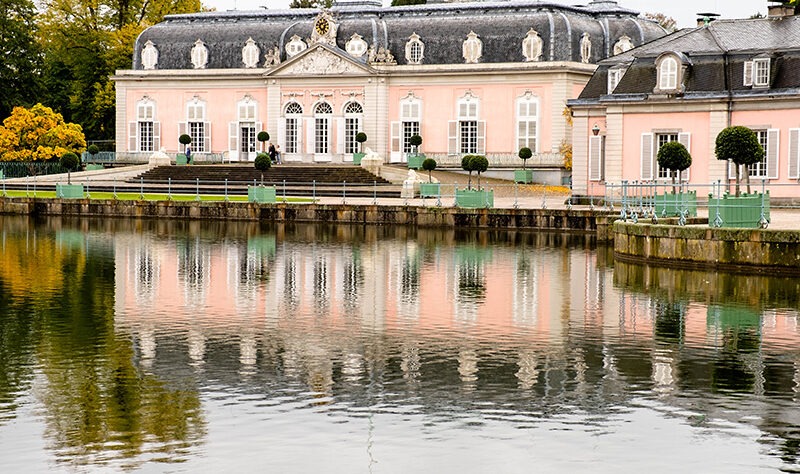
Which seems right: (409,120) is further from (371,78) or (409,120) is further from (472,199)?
(472,199)

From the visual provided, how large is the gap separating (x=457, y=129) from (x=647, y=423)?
51779 mm

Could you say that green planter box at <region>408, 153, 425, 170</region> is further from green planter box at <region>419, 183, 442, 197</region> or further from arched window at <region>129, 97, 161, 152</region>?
arched window at <region>129, 97, 161, 152</region>

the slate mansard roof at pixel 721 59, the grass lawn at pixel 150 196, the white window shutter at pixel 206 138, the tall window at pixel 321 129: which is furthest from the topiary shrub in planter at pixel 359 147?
the slate mansard roof at pixel 721 59

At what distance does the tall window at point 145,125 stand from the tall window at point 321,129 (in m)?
9.36

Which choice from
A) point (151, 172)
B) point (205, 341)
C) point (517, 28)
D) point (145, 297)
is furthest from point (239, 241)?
point (517, 28)

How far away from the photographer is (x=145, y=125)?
72.0 metres

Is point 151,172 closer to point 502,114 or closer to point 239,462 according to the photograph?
point 502,114

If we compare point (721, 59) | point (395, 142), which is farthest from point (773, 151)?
point (395, 142)

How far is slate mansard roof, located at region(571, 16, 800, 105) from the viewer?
42.8m

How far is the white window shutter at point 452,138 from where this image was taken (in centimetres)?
6575

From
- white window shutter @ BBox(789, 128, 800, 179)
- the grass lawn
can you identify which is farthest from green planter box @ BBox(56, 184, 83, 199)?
white window shutter @ BBox(789, 128, 800, 179)

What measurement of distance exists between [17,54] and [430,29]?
2548cm

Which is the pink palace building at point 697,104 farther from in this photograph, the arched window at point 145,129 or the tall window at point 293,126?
the arched window at point 145,129

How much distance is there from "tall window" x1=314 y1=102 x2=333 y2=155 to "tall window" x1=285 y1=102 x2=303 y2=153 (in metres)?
0.91
